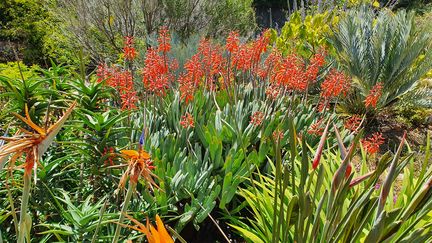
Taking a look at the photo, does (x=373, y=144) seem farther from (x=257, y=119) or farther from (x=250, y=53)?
(x=250, y=53)

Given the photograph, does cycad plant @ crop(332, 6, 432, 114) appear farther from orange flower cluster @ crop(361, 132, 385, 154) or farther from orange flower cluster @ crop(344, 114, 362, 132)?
orange flower cluster @ crop(361, 132, 385, 154)

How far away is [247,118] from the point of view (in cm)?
305

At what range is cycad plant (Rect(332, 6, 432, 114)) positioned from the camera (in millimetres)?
4730

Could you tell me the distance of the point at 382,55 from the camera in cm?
497

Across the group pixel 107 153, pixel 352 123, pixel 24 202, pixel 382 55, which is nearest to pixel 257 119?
pixel 352 123

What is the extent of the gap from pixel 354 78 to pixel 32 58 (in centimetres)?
714

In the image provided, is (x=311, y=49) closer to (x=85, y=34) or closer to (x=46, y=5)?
(x=85, y=34)

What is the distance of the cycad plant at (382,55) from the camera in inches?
186

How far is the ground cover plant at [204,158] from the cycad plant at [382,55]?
0.02m

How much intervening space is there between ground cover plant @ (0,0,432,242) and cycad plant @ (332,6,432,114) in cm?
2

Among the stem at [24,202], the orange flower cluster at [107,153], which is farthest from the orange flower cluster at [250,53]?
the stem at [24,202]

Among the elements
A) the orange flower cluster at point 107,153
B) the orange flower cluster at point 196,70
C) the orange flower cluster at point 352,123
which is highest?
the orange flower cluster at point 196,70

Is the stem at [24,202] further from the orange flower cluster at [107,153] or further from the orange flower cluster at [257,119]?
the orange flower cluster at [257,119]

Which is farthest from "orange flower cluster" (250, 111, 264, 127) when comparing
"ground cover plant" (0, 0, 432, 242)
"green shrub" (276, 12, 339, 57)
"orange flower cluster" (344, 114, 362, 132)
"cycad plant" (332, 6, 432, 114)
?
"cycad plant" (332, 6, 432, 114)
